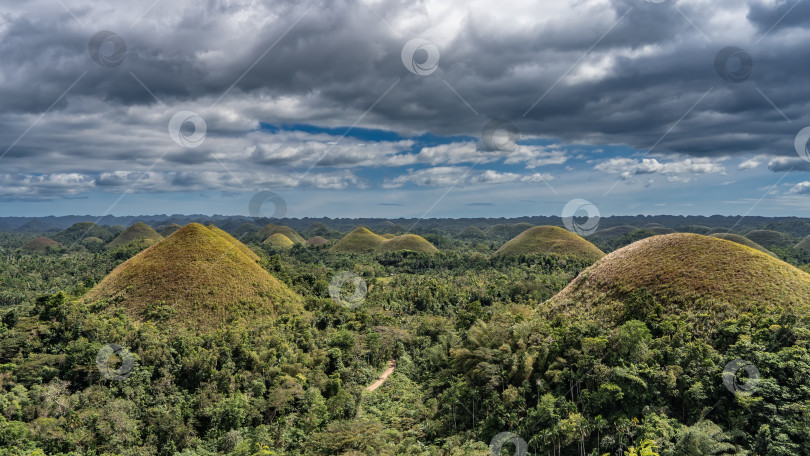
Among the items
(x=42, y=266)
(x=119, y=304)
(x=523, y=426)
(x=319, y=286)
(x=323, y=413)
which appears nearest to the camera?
(x=523, y=426)

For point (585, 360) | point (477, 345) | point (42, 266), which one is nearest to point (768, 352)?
point (585, 360)

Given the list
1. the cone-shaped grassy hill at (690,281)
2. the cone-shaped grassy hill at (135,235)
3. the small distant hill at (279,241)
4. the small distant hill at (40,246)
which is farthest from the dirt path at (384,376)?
the small distant hill at (40,246)

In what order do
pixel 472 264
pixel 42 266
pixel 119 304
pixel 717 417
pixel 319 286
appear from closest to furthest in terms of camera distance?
pixel 717 417, pixel 119 304, pixel 319 286, pixel 42 266, pixel 472 264

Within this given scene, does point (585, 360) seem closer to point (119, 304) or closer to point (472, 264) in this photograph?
point (119, 304)
